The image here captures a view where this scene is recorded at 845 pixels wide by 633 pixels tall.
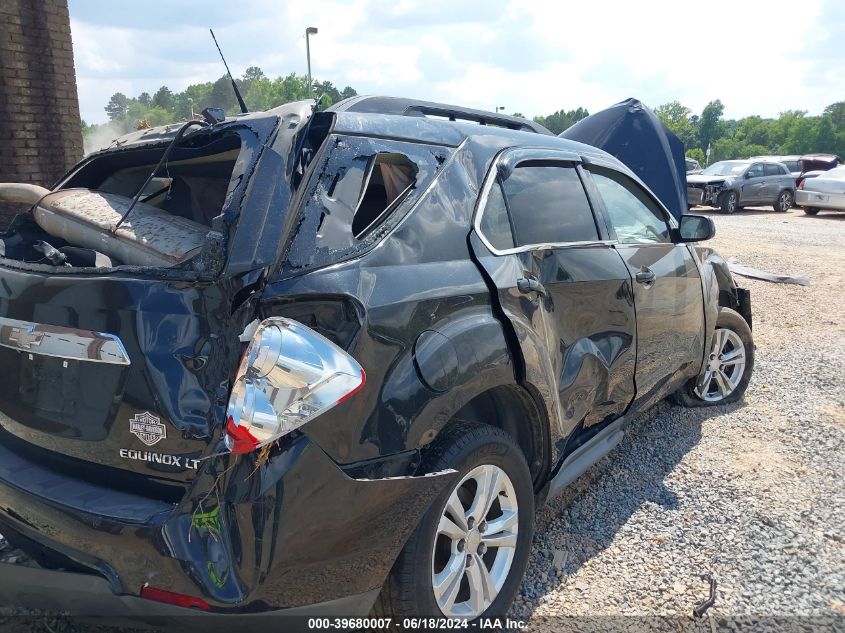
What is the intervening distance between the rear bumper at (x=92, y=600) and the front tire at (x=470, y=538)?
17 centimetres

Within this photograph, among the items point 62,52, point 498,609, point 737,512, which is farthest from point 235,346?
point 62,52

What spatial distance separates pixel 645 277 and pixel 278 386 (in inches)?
91.0

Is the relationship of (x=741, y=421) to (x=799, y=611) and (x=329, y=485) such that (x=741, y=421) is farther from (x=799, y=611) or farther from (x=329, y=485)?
(x=329, y=485)

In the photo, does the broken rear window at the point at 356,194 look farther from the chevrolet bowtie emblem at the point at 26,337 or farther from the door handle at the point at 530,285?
the chevrolet bowtie emblem at the point at 26,337

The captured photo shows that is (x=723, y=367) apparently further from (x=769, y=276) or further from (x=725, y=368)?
(x=769, y=276)

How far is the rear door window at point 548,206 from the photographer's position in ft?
8.97

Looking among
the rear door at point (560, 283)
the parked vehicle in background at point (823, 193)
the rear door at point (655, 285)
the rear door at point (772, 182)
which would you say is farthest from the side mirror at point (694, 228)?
the rear door at point (772, 182)

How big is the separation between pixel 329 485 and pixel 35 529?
3.09 feet

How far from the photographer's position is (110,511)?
1827 millimetres

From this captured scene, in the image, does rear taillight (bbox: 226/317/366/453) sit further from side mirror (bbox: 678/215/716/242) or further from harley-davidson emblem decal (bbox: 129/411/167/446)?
side mirror (bbox: 678/215/716/242)

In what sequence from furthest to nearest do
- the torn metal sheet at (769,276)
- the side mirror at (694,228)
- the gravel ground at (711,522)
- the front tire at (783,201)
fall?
the front tire at (783,201)
the torn metal sheet at (769,276)
the side mirror at (694,228)
the gravel ground at (711,522)

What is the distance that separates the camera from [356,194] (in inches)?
81.7

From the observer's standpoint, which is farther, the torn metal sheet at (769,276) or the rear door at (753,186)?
the rear door at (753,186)

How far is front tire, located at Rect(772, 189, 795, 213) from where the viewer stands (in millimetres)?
21938
